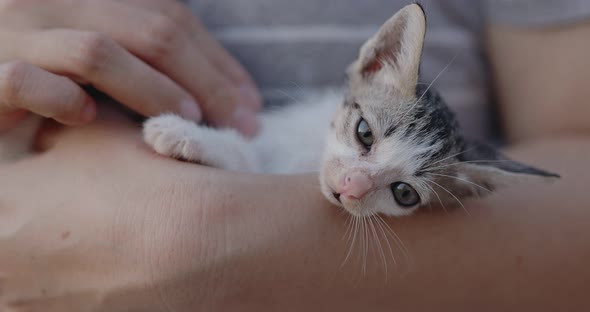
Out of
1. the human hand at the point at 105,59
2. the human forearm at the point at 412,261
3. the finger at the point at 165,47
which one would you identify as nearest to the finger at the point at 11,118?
the human hand at the point at 105,59

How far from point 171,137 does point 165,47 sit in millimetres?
269

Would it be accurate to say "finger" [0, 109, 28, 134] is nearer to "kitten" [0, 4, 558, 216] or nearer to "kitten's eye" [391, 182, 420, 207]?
"kitten" [0, 4, 558, 216]

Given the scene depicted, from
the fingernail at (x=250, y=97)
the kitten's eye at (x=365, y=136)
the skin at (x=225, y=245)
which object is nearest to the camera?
the skin at (x=225, y=245)

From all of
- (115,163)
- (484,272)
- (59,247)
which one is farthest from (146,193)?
(484,272)

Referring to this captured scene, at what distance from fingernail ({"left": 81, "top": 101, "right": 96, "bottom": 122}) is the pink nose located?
0.71 meters

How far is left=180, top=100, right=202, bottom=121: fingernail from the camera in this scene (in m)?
1.41

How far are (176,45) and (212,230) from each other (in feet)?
1.91

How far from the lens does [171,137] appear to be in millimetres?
1299

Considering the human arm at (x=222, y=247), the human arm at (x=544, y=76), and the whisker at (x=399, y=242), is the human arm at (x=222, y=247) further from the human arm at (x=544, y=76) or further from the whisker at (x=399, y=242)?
the human arm at (x=544, y=76)

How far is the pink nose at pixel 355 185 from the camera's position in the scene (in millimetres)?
1196

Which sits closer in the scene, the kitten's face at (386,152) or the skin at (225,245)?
the skin at (225,245)

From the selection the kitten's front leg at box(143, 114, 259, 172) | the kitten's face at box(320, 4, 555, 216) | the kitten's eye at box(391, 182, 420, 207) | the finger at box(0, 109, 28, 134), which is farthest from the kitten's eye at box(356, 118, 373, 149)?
the finger at box(0, 109, 28, 134)

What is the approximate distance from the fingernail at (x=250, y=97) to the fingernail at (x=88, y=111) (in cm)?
50

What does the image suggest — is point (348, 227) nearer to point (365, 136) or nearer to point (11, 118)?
point (365, 136)
